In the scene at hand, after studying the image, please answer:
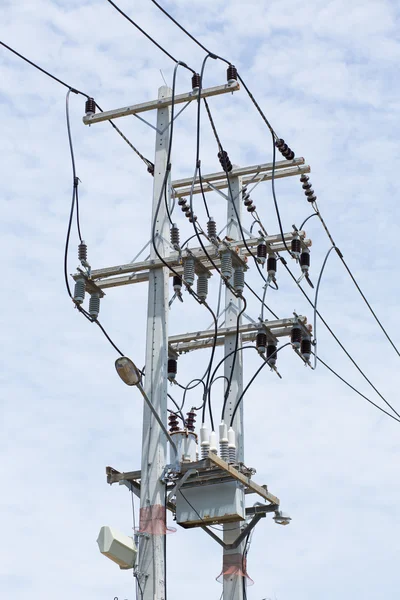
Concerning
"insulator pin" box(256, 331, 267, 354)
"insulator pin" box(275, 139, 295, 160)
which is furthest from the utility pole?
"insulator pin" box(275, 139, 295, 160)

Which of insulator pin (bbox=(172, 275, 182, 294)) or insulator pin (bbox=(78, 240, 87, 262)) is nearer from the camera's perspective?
insulator pin (bbox=(78, 240, 87, 262))

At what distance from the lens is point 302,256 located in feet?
59.4

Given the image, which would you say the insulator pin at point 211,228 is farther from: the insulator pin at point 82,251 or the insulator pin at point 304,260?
the insulator pin at point 304,260

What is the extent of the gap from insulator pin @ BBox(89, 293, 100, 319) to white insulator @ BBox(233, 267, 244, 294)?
62.3 inches

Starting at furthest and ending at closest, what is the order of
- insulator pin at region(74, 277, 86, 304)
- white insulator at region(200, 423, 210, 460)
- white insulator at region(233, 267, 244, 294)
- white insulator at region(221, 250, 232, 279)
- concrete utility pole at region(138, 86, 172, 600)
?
white insulator at region(233, 267, 244, 294), insulator pin at region(74, 277, 86, 304), white insulator at region(221, 250, 232, 279), white insulator at region(200, 423, 210, 460), concrete utility pole at region(138, 86, 172, 600)

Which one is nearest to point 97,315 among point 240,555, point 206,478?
point 206,478

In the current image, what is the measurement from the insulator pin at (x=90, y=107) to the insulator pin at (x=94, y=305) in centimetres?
227

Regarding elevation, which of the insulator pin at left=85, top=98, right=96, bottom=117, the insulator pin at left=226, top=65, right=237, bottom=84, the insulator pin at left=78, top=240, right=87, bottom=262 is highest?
the insulator pin at left=85, top=98, right=96, bottom=117

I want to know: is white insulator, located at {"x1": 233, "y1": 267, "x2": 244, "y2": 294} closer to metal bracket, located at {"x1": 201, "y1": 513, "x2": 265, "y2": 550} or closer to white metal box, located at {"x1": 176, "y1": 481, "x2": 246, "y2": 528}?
white metal box, located at {"x1": 176, "y1": 481, "x2": 246, "y2": 528}

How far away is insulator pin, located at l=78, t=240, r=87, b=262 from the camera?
15.2 m

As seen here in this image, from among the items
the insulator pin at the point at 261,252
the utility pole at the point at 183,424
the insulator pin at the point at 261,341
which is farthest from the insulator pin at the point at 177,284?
the insulator pin at the point at 261,341

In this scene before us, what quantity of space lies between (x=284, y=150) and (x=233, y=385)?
10.5ft

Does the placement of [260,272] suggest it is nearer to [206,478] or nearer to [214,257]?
[214,257]

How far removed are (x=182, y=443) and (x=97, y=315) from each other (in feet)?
6.40
